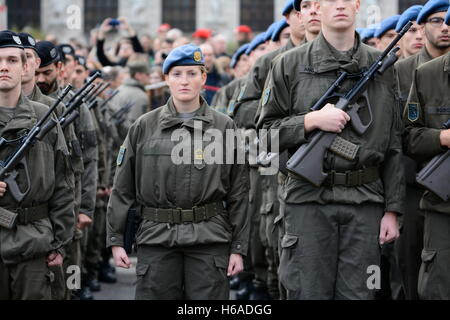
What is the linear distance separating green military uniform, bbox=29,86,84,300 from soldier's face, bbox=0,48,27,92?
3.10 feet

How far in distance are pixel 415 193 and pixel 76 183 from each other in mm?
2755

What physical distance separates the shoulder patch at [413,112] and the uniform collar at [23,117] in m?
2.60

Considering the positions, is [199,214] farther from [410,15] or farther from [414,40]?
[410,15]

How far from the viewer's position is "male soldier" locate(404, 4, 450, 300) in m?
6.56

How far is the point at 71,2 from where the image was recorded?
50.3 metres

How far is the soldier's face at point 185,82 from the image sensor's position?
6.56m

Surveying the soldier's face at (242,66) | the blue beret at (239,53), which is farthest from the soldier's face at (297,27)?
the blue beret at (239,53)

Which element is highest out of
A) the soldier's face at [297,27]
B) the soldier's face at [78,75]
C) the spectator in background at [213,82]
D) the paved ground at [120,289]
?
the soldier's face at [297,27]

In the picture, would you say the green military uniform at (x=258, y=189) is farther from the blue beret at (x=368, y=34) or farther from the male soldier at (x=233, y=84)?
the male soldier at (x=233, y=84)

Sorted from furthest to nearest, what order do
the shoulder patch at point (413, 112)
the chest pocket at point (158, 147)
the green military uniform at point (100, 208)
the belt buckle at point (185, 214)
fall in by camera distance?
the green military uniform at point (100, 208), the shoulder patch at point (413, 112), the chest pocket at point (158, 147), the belt buckle at point (185, 214)

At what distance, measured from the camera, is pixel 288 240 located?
6.34 meters

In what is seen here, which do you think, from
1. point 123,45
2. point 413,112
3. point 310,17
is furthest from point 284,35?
point 123,45

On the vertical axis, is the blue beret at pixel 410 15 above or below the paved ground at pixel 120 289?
above

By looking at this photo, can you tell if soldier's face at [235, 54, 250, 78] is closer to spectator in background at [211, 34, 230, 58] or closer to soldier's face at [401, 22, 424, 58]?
soldier's face at [401, 22, 424, 58]
